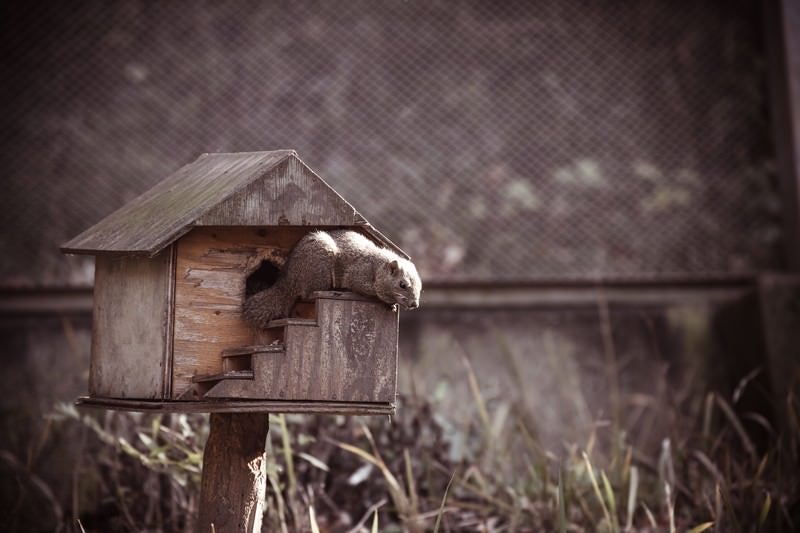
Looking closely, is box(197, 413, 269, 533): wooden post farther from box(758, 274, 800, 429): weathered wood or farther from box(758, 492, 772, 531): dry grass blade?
box(758, 274, 800, 429): weathered wood

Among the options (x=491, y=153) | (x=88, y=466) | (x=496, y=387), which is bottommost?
(x=88, y=466)

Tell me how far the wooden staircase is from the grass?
77cm

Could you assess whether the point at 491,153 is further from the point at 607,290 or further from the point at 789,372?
the point at 789,372

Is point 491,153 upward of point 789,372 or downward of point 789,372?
upward

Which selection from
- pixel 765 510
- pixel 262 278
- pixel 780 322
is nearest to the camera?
pixel 262 278

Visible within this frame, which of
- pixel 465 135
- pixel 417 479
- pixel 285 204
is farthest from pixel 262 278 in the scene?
pixel 465 135

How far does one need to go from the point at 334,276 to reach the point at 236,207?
337 mm

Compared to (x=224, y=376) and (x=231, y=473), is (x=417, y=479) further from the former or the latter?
(x=224, y=376)

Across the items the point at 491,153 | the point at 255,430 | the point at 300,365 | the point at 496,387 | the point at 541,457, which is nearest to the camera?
the point at 300,365

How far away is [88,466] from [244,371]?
6.49ft

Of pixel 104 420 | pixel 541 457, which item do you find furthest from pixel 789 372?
pixel 104 420

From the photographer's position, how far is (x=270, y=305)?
2.67 metres

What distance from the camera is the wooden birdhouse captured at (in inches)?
100

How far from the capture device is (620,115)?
6738 mm
